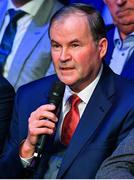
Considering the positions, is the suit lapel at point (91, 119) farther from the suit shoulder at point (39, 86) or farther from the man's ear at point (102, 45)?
the suit shoulder at point (39, 86)

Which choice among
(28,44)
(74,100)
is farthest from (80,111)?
(28,44)

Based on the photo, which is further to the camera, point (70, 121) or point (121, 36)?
point (121, 36)

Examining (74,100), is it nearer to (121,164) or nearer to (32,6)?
(121,164)

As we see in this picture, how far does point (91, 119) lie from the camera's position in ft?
5.31

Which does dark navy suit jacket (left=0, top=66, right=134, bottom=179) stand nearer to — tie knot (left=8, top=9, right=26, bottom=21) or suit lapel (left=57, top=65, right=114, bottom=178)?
suit lapel (left=57, top=65, right=114, bottom=178)

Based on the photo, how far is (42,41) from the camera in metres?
2.23

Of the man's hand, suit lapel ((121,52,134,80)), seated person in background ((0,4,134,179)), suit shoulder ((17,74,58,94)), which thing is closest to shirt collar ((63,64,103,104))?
seated person in background ((0,4,134,179))

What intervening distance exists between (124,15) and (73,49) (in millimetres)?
699

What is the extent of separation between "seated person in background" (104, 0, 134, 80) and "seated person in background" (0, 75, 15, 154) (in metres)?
0.52

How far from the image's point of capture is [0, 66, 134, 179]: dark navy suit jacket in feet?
5.17

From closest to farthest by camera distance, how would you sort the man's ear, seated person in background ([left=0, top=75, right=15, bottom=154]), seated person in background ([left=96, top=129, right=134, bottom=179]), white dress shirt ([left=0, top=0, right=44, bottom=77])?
seated person in background ([left=96, top=129, right=134, bottom=179]) → the man's ear → seated person in background ([left=0, top=75, right=15, bottom=154]) → white dress shirt ([left=0, top=0, right=44, bottom=77])

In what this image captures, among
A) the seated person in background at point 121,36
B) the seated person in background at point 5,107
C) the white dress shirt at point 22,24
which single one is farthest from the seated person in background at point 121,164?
the white dress shirt at point 22,24

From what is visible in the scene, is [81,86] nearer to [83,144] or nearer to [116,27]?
[83,144]

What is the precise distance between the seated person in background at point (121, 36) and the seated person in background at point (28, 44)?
278 mm
